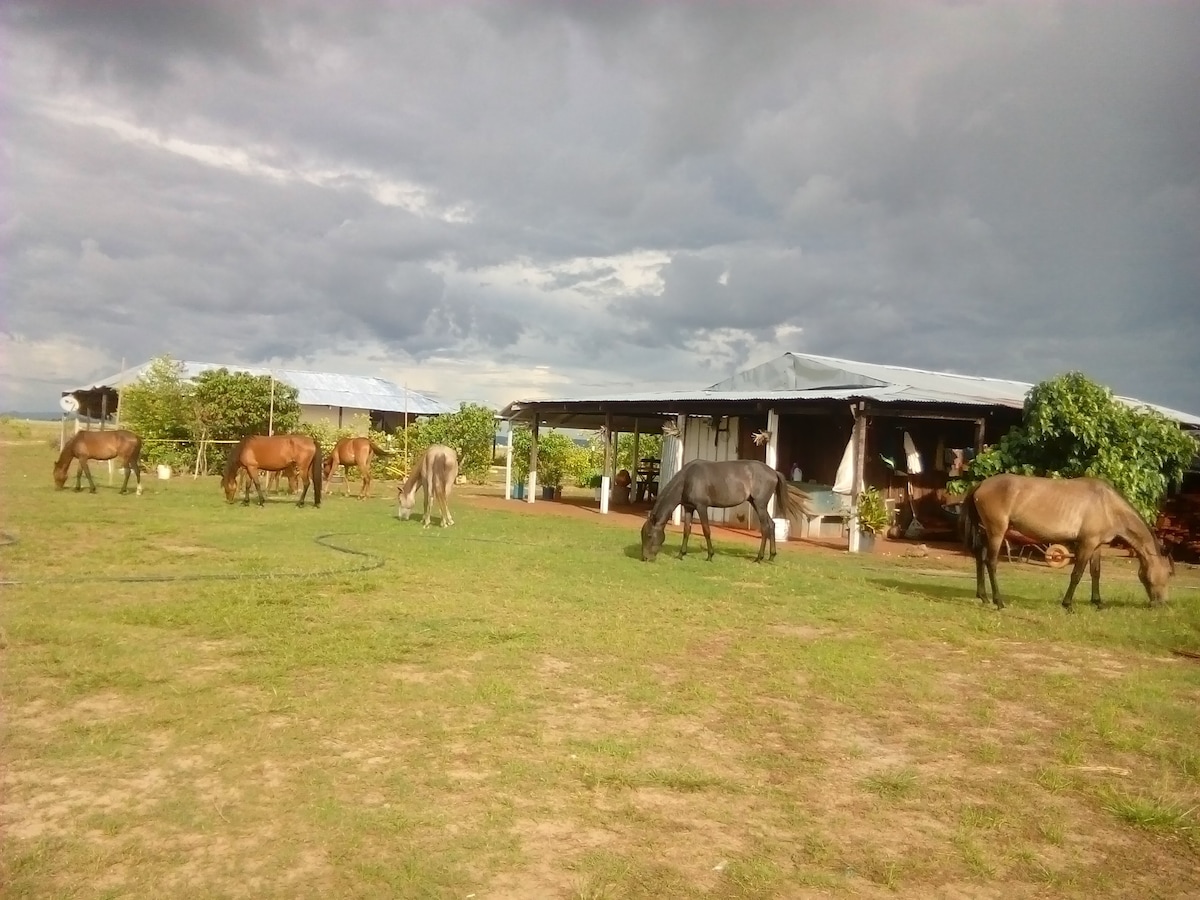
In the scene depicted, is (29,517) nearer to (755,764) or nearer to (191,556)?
(191,556)

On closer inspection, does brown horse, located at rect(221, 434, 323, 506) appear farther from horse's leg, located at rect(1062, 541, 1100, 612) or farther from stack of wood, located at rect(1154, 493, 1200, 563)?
stack of wood, located at rect(1154, 493, 1200, 563)

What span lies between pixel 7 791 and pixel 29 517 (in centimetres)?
1302

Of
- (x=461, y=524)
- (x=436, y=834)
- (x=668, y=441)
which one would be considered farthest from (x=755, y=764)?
(x=668, y=441)

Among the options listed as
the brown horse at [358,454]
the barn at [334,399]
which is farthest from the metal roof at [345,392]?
the brown horse at [358,454]

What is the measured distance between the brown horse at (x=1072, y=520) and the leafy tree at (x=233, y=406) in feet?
80.1

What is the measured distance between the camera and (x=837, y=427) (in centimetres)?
2053

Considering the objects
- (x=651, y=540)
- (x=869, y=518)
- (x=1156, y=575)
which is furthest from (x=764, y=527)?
(x=1156, y=575)

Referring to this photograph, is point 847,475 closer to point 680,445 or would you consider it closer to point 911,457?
point 911,457

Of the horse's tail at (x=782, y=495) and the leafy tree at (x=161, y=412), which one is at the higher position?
the leafy tree at (x=161, y=412)

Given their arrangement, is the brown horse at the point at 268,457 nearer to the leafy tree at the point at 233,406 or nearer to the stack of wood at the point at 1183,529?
the leafy tree at the point at 233,406

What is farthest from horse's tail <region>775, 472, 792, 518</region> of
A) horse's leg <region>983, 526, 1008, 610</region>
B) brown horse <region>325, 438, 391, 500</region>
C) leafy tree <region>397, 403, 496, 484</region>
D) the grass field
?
leafy tree <region>397, 403, 496, 484</region>

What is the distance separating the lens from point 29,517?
50.3 feet

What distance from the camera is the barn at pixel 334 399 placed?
43.6 metres

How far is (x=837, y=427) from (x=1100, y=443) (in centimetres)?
574
